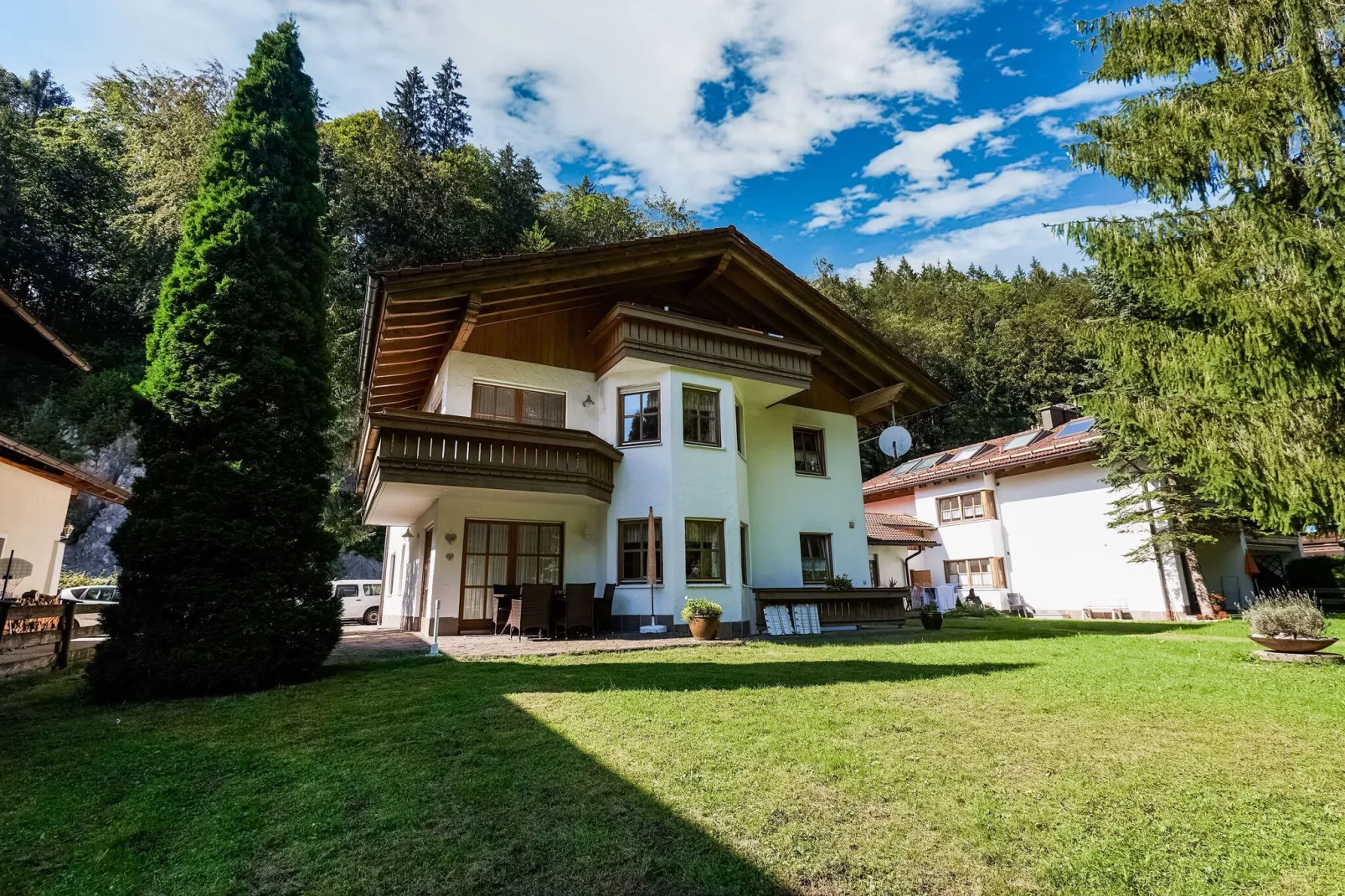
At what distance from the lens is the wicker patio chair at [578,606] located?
11.5 m

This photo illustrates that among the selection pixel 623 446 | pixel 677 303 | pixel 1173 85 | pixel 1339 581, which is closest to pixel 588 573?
pixel 623 446

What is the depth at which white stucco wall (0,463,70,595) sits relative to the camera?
12.0 metres

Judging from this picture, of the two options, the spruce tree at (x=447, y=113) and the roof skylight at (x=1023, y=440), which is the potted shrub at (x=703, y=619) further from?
the spruce tree at (x=447, y=113)

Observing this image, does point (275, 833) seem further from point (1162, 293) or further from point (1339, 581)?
point (1339, 581)

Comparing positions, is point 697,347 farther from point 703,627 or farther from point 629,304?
point 703,627

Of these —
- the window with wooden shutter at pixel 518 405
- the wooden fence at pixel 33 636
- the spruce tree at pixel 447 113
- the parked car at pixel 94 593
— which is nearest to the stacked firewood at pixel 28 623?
the wooden fence at pixel 33 636

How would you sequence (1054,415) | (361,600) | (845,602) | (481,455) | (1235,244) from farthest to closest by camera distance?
1. (1054,415)
2. (361,600)
3. (845,602)
4. (481,455)
5. (1235,244)

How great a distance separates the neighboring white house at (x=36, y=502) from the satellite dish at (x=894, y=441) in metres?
15.8

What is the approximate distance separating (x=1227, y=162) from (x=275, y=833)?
34.2 feet

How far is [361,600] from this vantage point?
24078mm

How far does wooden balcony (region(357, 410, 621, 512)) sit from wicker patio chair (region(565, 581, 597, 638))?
1.79 metres

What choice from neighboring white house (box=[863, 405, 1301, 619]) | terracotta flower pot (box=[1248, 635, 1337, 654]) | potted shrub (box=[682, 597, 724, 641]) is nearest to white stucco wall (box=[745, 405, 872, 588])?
potted shrub (box=[682, 597, 724, 641])

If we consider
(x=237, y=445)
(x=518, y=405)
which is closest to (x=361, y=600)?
(x=518, y=405)

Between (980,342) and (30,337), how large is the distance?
41217 mm
